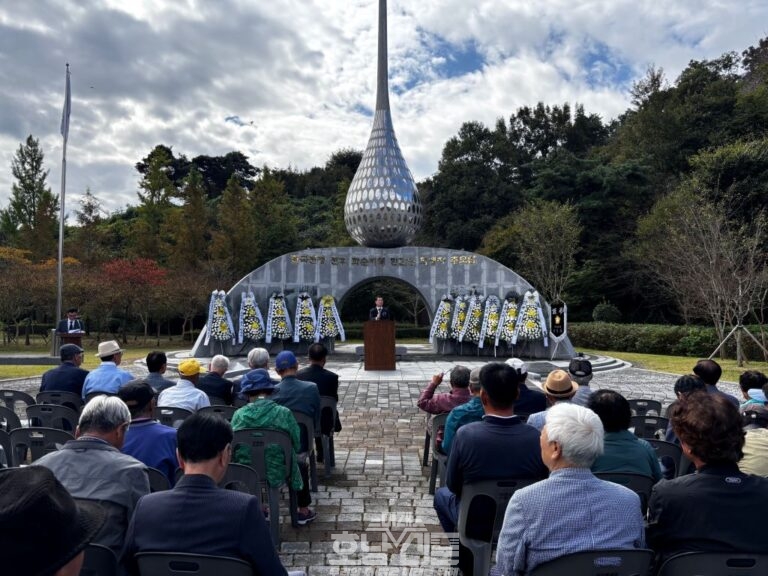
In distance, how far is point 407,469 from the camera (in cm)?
564

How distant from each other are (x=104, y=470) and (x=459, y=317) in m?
15.9

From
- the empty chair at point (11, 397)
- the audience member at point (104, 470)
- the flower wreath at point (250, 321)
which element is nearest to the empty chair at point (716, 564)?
the audience member at point (104, 470)

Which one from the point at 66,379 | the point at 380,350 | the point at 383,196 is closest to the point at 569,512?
the point at 66,379

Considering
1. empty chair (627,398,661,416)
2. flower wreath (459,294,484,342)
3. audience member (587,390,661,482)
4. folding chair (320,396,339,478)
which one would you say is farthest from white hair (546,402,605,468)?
flower wreath (459,294,484,342)

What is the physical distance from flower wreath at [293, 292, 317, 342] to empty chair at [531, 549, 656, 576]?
52.5 ft

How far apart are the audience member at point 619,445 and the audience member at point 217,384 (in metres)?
3.83

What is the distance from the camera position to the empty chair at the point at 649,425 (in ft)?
16.2

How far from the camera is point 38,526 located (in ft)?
3.41

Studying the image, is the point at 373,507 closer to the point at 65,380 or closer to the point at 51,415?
the point at 51,415

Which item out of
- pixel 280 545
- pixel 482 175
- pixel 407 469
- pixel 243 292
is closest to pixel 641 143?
A: pixel 482 175

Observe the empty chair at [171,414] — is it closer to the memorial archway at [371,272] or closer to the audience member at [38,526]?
the audience member at [38,526]

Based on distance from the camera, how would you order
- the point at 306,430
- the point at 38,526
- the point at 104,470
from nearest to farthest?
the point at 38,526
the point at 104,470
the point at 306,430

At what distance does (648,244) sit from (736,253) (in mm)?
6536

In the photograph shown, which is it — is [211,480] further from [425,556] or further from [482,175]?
[482,175]
